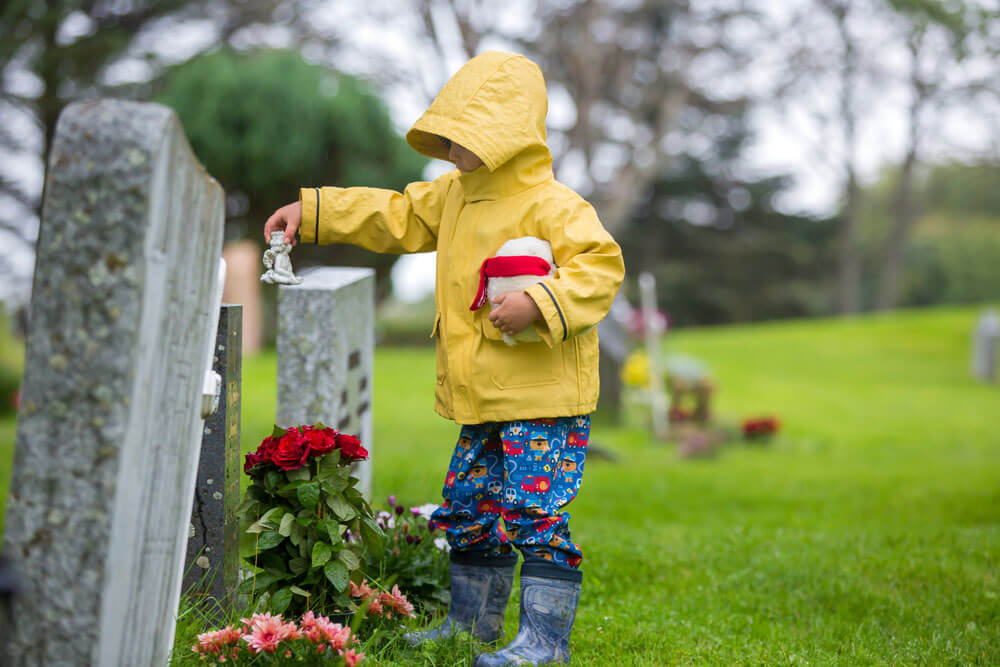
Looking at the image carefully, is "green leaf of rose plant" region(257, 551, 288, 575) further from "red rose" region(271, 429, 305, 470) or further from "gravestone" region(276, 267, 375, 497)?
"gravestone" region(276, 267, 375, 497)

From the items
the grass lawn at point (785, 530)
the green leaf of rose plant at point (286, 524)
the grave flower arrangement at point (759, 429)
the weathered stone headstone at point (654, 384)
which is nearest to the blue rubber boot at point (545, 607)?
the grass lawn at point (785, 530)

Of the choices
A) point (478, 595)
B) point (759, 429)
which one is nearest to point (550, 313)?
point (478, 595)

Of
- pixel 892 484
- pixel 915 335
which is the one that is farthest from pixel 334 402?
pixel 915 335

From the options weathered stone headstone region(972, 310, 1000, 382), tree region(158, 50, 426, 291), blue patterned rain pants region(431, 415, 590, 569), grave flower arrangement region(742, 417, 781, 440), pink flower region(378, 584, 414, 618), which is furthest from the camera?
weathered stone headstone region(972, 310, 1000, 382)

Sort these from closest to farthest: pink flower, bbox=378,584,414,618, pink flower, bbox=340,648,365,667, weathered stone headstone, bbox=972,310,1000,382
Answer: pink flower, bbox=340,648,365,667, pink flower, bbox=378,584,414,618, weathered stone headstone, bbox=972,310,1000,382

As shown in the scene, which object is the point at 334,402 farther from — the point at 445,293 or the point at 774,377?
the point at 774,377

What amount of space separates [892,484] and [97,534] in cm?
687

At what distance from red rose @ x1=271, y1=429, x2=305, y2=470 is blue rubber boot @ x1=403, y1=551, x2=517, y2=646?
63 centimetres

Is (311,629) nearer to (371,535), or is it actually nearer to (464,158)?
(371,535)

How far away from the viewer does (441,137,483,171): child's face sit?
2756 millimetres

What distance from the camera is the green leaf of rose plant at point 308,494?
2576 mm

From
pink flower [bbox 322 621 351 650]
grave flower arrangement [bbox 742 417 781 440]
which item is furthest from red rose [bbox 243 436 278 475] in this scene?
grave flower arrangement [bbox 742 417 781 440]

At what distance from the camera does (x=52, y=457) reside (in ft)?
5.50

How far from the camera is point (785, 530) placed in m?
5.06
